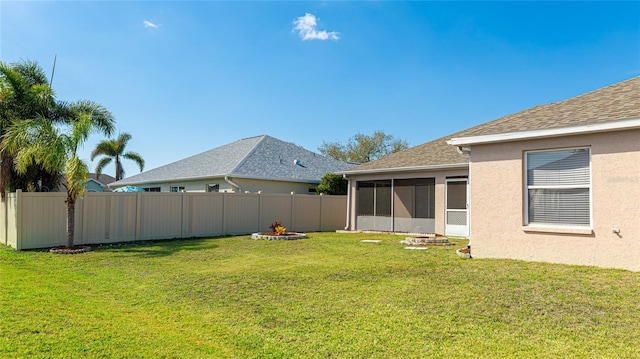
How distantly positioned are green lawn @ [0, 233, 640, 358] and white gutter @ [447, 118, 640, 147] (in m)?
2.49

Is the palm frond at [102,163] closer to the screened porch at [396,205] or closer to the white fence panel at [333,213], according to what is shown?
the white fence panel at [333,213]

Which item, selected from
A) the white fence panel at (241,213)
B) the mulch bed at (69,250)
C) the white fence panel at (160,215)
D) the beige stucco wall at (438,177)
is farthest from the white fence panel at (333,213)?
the mulch bed at (69,250)

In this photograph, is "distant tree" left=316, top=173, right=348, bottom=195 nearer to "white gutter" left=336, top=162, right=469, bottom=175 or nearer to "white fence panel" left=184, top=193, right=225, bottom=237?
"white gutter" left=336, top=162, right=469, bottom=175

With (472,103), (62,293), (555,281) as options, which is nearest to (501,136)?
(555,281)

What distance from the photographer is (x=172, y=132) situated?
72.6 feet

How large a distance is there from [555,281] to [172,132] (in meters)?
20.6

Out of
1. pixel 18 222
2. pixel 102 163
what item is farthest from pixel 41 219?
pixel 102 163

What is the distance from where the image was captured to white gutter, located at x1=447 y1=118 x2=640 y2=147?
668cm

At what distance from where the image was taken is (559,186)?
7.52 meters

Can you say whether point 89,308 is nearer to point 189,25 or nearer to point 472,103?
point 189,25

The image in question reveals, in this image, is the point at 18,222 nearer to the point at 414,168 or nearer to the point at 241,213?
the point at 241,213

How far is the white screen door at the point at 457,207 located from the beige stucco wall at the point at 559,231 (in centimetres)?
603

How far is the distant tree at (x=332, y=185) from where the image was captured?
2059 centimetres

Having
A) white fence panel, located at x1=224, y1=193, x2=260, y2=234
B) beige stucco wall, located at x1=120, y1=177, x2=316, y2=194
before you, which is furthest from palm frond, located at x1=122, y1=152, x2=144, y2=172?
white fence panel, located at x1=224, y1=193, x2=260, y2=234
